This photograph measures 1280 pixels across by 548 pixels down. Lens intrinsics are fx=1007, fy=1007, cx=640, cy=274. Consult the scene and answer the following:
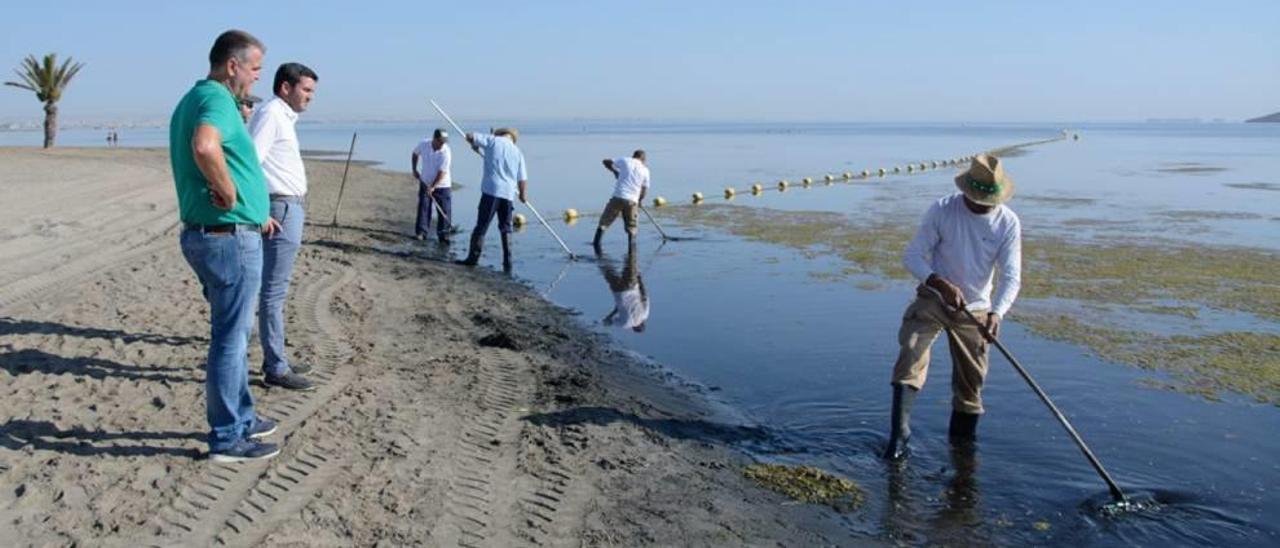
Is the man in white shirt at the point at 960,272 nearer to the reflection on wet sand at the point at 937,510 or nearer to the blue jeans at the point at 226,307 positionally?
the reflection on wet sand at the point at 937,510

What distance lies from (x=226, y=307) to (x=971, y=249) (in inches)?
146

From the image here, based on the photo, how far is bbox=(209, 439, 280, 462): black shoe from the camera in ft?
14.7

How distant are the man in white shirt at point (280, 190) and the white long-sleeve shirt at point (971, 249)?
11.0ft

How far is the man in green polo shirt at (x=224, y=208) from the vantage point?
404 cm

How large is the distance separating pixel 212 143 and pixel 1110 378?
20.8 feet

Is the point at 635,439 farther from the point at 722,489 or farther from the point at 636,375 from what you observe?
the point at 636,375

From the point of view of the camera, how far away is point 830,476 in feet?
17.4

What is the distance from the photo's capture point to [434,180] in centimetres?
1416

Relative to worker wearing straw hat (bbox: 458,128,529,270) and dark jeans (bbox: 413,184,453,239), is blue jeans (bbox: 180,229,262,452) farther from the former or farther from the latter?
dark jeans (bbox: 413,184,453,239)

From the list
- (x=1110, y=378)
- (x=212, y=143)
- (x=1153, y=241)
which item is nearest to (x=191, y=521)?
(x=212, y=143)

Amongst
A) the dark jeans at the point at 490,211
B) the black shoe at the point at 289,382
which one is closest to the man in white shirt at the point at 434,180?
the dark jeans at the point at 490,211

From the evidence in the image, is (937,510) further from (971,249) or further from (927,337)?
(971,249)

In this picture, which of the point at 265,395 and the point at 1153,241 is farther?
the point at 1153,241

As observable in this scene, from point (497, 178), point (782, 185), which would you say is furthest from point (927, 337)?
point (782, 185)
